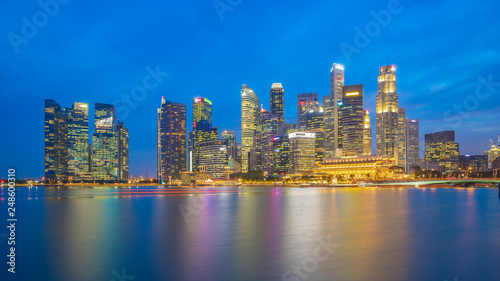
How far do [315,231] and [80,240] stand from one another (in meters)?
22.3

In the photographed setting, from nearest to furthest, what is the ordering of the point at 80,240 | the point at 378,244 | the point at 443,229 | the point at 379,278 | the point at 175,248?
1. the point at 379,278
2. the point at 175,248
3. the point at 378,244
4. the point at 80,240
5. the point at 443,229

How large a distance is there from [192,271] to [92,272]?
5927mm

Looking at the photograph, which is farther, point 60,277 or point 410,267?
point 410,267

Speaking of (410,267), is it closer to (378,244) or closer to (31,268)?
(378,244)

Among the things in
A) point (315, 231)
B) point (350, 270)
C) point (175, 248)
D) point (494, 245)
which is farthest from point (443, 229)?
point (175, 248)

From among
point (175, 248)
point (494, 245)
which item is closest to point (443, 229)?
point (494, 245)

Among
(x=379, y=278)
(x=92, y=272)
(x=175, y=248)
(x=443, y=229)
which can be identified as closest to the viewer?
(x=379, y=278)

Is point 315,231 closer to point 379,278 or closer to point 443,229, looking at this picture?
point 443,229

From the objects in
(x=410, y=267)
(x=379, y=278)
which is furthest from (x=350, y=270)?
(x=410, y=267)

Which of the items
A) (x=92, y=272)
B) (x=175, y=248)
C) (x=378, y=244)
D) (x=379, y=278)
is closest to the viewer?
(x=379, y=278)

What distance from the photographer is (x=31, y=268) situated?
24156 mm

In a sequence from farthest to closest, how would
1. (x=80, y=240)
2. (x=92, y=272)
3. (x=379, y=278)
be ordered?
(x=80, y=240), (x=92, y=272), (x=379, y=278)

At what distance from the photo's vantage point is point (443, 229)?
42062 mm

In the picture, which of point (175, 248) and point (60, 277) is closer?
point (60, 277)
